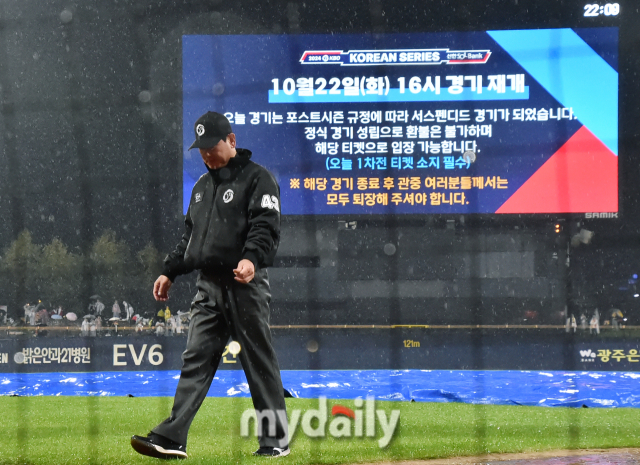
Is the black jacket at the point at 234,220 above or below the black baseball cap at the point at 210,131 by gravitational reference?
below

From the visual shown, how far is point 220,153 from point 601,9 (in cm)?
670

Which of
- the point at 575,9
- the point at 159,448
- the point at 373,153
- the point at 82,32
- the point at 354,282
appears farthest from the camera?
the point at 354,282

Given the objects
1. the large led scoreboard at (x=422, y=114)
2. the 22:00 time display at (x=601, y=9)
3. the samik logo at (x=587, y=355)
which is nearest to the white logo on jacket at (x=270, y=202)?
the large led scoreboard at (x=422, y=114)

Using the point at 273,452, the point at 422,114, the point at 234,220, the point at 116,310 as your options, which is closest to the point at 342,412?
the point at 273,452

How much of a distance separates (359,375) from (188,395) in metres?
5.05

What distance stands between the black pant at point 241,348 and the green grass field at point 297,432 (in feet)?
0.62

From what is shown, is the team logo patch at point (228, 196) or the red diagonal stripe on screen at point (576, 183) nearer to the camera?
the team logo patch at point (228, 196)

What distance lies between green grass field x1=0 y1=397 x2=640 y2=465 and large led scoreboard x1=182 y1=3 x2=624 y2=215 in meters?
3.27

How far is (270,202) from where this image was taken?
2.43 m

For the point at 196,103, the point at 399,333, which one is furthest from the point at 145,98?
the point at 399,333

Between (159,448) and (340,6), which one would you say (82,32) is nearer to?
(340,6)

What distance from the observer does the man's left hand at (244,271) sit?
2229 mm

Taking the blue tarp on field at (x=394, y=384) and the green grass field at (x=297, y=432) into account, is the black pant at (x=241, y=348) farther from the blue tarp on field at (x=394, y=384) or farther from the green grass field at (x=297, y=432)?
the blue tarp on field at (x=394, y=384)

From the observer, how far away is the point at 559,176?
7.23 meters
